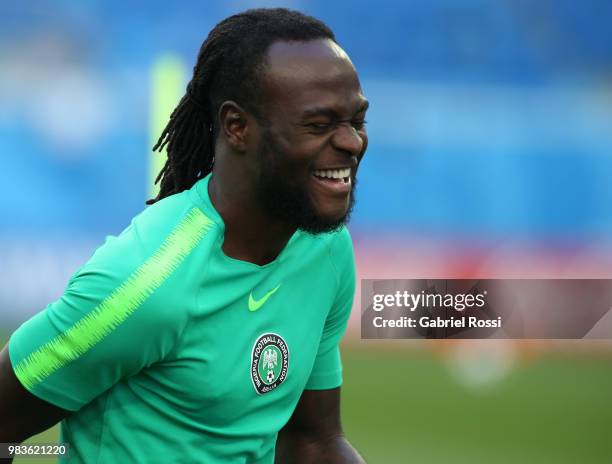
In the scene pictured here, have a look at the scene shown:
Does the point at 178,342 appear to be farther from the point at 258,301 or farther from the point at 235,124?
the point at 235,124

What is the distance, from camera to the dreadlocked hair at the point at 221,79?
1.54m

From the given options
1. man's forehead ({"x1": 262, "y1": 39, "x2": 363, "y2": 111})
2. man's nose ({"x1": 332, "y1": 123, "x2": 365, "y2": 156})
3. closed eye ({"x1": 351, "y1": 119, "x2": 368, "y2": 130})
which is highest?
man's forehead ({"x1": 262, "y1": 39, "x2": 363, "y2": 111})

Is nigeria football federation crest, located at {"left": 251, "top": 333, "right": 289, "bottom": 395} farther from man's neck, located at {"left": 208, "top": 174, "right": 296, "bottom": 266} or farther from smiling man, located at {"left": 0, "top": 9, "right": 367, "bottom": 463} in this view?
man's neck, located at {"left": 208, "top": 174, "right": 296, "bottom": 266}

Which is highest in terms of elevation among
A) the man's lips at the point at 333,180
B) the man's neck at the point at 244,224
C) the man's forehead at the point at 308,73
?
the man's forehead at the point at 308,73

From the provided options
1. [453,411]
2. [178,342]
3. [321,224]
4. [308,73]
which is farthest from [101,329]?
[453,411]

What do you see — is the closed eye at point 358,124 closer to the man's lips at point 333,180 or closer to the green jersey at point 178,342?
the man's lips at point 333,180

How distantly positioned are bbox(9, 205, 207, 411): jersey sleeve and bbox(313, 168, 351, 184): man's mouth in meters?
0.29

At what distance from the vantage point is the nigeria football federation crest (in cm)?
155

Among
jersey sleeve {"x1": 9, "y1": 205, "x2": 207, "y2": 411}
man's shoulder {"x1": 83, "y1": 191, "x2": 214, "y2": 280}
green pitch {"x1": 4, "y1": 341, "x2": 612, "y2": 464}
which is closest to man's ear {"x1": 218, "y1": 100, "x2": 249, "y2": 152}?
man's shoulder {"x1": 83, "y1": 191, "x2": 214, "y2": 280}

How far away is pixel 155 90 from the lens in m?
3.55

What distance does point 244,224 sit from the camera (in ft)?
5.10

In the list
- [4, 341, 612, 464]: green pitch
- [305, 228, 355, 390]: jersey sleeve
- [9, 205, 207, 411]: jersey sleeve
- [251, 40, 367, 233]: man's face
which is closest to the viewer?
[9, 205, 207, 411]: jersey sleeve

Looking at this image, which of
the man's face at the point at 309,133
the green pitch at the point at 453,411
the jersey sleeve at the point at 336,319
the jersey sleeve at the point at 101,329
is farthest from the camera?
the green pitch at the point at 453,411

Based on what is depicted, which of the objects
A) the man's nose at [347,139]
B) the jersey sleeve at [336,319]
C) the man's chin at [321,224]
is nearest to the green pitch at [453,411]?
the jersey sleeve at [336,319]
